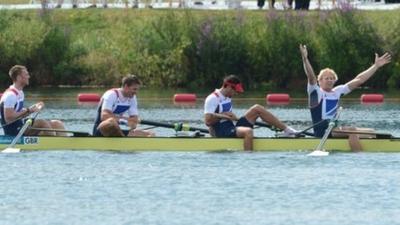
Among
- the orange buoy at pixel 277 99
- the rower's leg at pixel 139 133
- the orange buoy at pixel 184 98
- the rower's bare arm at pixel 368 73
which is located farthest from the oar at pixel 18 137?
the orange buoy at pixel 277 99

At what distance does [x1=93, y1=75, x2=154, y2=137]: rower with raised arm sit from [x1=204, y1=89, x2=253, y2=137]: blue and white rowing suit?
1.31m

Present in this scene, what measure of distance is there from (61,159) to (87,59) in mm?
25737

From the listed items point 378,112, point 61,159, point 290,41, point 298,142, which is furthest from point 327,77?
point 290,41

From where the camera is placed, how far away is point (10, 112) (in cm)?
3033

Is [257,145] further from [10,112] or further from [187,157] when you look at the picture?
[10,112]

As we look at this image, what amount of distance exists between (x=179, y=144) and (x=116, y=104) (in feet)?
4.44

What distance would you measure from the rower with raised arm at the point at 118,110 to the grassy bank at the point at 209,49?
23750 millimetres

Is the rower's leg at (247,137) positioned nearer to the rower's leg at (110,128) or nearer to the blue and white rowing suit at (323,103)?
the blue and white rowing suit at (323,103)

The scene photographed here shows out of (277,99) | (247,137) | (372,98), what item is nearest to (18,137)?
(247,137)

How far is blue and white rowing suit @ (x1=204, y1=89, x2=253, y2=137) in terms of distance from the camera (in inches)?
1188

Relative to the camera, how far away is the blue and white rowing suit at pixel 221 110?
1188 inches

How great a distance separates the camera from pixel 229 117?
3012cm

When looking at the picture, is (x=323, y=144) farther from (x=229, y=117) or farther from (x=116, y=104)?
(x=116, y=104)

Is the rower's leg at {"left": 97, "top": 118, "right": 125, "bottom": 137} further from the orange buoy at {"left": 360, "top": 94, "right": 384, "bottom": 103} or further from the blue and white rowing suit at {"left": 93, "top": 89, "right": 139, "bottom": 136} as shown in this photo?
the orange buoy at {"left": 360, "top": 94, "right": 384, "bottom": 103}
